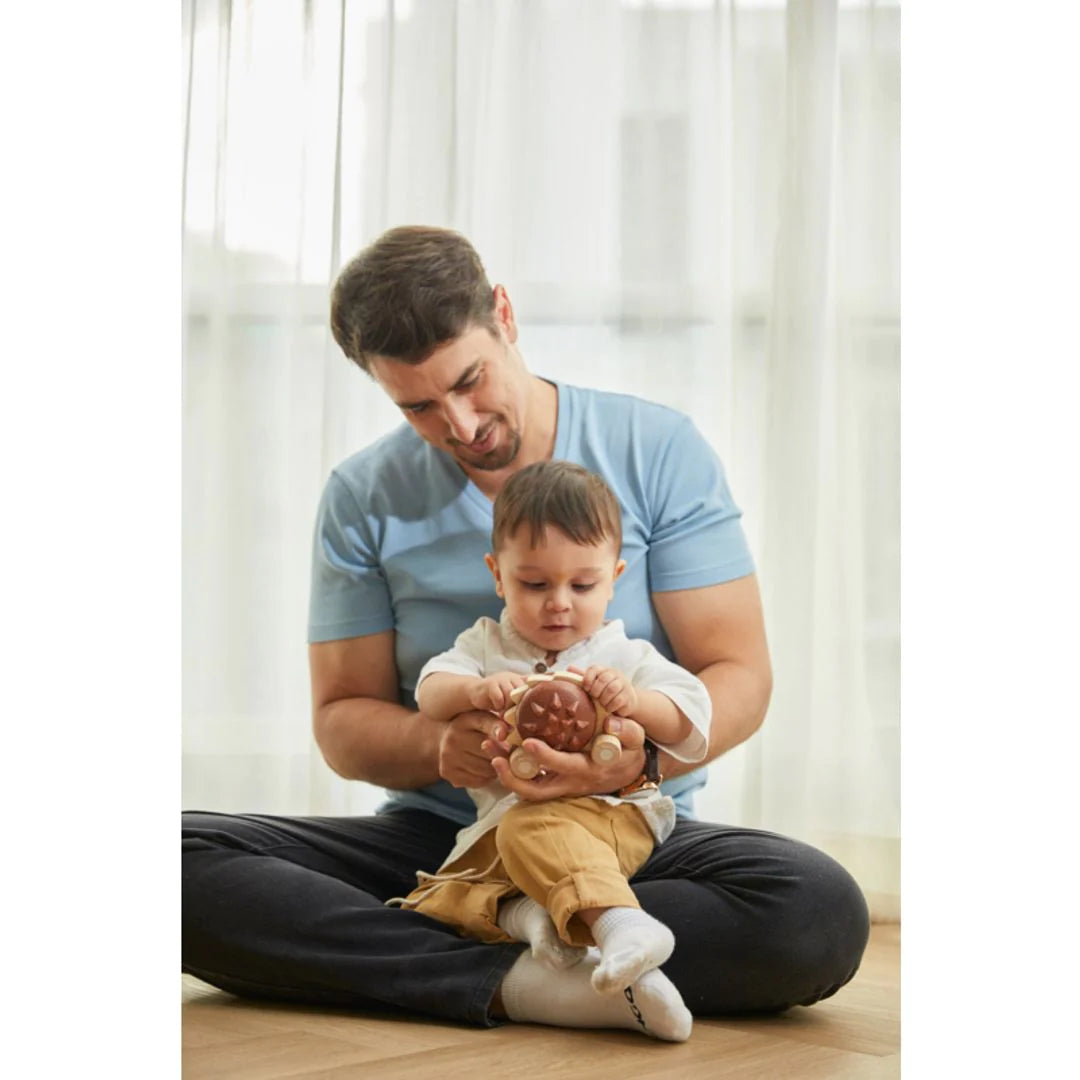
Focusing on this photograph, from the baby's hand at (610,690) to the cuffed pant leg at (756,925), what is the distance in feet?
0.74

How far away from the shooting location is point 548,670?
172 centimetres

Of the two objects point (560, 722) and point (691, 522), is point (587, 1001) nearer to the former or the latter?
point (560, 722)

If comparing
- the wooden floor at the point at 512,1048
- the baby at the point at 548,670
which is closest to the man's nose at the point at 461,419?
the baby at the point at 548,670

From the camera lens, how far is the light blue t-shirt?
1859 millimetres

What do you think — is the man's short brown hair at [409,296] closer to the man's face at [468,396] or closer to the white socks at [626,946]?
the man's face at [468,396]

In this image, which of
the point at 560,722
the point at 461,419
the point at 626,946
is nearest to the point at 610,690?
the point at 560,722

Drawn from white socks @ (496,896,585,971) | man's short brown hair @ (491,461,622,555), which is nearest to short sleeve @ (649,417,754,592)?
man's short brown hair @ (491,461,622,555)

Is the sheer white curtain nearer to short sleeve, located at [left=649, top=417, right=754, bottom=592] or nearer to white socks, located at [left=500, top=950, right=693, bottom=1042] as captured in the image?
short sleeve, located at [left=649, top=417, right=754, bottom=592]

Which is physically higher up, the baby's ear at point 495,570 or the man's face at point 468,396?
the man's face at point 468,396

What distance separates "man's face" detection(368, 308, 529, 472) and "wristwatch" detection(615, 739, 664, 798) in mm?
419

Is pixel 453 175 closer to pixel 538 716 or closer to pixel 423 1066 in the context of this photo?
pixel 538 716

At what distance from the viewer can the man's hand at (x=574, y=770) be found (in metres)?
1.67

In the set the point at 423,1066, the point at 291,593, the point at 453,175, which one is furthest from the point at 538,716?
the point at 453,175

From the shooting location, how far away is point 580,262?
200 cm
